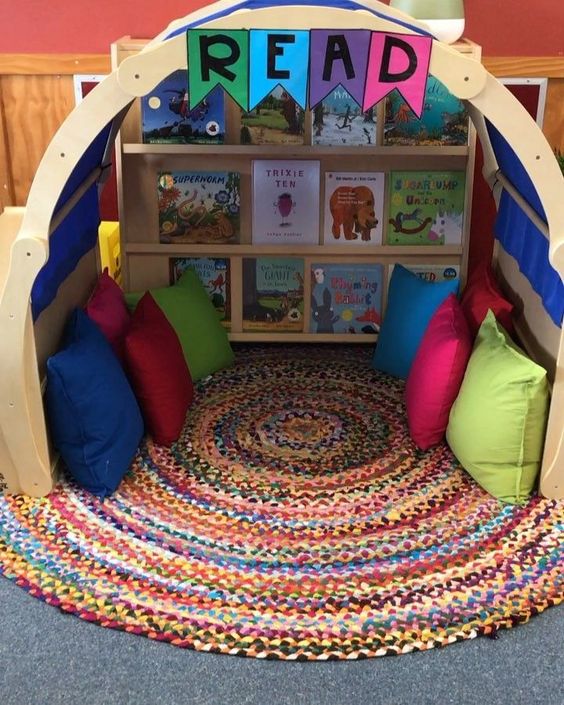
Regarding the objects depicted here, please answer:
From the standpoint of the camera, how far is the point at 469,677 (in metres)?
1.39

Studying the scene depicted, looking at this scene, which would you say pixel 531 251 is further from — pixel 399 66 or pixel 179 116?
pixel 179 116

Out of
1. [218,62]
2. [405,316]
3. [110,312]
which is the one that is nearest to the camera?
[218,62]

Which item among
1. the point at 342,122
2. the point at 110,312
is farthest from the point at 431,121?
the point at 110,312

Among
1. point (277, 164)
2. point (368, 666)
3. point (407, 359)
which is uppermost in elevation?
point (277, 164)

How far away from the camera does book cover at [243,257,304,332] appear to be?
2605mm

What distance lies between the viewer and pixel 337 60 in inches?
62.6

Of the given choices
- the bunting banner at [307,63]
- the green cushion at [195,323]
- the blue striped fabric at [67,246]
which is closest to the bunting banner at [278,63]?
the bunting banner at [307,63]

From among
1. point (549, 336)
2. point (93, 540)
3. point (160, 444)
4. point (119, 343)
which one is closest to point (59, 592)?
point (93, 540)

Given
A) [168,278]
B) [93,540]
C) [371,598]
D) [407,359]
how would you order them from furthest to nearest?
[168,278], [407,359], [93,540], [371,598]

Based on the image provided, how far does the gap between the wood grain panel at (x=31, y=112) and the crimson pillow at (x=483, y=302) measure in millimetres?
1360

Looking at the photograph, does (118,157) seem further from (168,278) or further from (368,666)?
(368,666)

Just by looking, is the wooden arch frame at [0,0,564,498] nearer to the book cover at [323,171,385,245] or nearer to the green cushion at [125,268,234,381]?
the green cushion at [125,268,234,381]

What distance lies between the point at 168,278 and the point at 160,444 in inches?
27.5

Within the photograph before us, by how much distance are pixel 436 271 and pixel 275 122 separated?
2.19 ft
